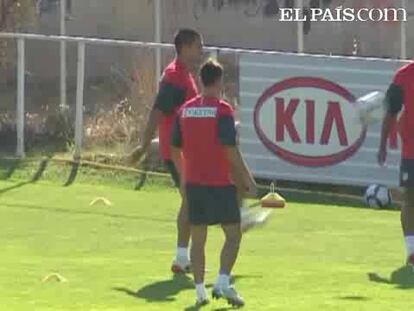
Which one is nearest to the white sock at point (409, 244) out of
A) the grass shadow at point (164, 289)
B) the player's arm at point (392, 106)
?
the player's arm at point (392, 106)

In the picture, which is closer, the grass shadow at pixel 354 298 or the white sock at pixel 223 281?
the white sock at pixel 223 281

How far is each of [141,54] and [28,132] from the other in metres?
2.07

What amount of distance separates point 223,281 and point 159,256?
284 centimetres

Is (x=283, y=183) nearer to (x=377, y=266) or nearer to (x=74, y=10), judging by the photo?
(x=377, y=266)

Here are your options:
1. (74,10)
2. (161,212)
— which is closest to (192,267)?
(161,212)

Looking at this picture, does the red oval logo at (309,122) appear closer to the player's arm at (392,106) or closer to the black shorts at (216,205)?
the player's arm at (392,106)

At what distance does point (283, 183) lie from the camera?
18703 millimetres

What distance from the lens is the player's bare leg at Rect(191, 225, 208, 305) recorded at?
10.0m

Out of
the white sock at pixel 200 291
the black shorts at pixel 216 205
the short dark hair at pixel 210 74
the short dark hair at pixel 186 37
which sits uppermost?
the short dark hair at pixel 186 37

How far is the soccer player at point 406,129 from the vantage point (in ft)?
38.1

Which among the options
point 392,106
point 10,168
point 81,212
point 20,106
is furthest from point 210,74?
point 20,106

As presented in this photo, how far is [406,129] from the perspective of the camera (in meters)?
11.8

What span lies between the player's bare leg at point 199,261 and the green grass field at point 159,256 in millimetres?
133

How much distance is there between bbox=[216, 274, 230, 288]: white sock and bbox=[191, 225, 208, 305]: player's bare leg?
13 cm
